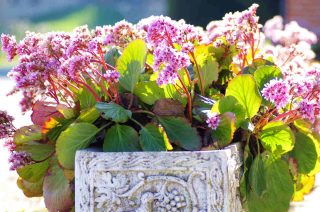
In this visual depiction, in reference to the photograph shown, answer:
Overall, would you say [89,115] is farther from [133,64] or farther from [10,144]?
[10,144]

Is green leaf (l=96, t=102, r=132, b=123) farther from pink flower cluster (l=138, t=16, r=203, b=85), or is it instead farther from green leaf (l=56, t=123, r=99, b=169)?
pink flower cluster (l=138, t=16, r=203, b=85)

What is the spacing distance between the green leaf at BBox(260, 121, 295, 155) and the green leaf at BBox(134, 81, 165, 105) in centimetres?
38

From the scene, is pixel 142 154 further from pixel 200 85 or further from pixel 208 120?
pixel 200 85

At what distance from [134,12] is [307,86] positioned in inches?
615

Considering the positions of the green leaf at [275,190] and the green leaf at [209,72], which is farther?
the green leaf at [209,72]

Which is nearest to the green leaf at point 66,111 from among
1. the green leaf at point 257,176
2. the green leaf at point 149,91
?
the green leaf at point 149,91

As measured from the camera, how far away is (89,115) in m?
2.27

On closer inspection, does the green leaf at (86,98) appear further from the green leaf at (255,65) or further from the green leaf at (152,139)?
the green leaf at (255,65)

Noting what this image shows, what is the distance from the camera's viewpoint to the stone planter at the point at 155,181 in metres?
2.03

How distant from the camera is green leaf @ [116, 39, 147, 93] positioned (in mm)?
2334

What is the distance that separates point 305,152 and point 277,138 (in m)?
0.23

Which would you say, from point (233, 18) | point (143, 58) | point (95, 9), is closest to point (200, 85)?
point (143, 58)

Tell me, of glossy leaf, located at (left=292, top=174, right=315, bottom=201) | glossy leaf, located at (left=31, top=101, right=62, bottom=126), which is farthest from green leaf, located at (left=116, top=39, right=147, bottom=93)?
glossy leaf, located at (left=292, top=174, right=315, bottom=201)

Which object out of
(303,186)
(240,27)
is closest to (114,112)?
(240,27)
